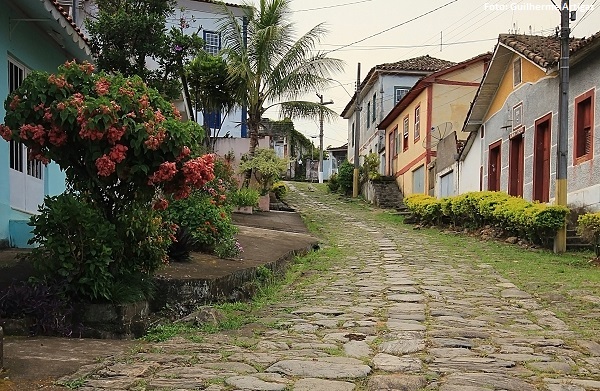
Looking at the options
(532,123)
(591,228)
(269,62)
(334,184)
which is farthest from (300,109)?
(334,184)

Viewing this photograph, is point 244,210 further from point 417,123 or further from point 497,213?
point 417,123

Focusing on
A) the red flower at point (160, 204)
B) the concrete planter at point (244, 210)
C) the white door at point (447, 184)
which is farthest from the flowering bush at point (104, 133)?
the white door at point (447, 184)

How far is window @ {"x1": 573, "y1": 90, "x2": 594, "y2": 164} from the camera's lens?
1425 cm

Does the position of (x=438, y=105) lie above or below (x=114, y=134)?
above

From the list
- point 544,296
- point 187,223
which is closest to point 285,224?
point 187,223

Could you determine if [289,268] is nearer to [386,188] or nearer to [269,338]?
[269,338]

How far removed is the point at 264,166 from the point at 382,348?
1548 cm

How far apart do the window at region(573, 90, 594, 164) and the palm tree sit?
29.6ft

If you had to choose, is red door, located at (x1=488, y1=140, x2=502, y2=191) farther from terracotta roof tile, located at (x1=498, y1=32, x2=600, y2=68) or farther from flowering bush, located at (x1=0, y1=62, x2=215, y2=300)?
flowering bush, located at (x1=0, y1=62, x2=215, y2=300)

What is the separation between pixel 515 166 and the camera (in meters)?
18.7

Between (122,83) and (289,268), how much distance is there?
582cm

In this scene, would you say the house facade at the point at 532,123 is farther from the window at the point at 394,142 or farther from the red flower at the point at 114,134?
the red flower at the point at 114,134

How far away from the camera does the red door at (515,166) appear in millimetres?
18391

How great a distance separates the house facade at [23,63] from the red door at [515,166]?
12379 mm
